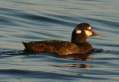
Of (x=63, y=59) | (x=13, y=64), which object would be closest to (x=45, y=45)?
(x=63, y=59)

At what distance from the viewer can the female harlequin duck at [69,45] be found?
18641mm

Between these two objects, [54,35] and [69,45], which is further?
[54,35]

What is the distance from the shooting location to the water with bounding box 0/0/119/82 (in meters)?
16.0

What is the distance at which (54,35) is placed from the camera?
2205 centimetres

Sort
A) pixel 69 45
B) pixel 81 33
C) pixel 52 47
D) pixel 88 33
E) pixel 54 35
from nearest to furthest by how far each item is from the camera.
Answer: pixel 52 47 → pixel 69 45 → pixel 81 33 → pixel 88 33 → pixel 54 35

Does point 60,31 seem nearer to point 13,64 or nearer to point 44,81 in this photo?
point 13,64

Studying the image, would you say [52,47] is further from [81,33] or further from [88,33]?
[88,33]

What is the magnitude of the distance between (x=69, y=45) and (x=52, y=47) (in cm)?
82

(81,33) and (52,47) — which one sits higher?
(81,33)

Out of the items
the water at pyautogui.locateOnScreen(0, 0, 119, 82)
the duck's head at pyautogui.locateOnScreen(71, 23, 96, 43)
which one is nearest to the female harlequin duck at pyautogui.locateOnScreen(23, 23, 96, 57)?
the duck's head at pyautogui.locateOnScreen(71, 23, 96, 43)

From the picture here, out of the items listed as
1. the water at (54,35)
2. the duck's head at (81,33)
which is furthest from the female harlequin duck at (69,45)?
the water at (54,35)

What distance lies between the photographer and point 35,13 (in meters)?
26.1

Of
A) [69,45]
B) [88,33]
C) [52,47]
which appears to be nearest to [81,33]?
[88,33]

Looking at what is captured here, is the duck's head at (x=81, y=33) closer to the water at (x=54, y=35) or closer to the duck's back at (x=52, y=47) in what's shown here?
the water at (x=54, y=35)
